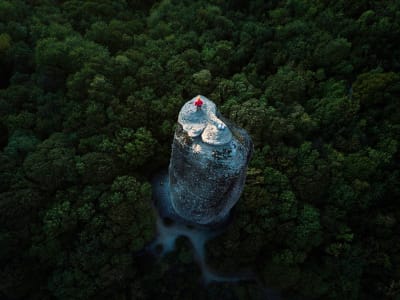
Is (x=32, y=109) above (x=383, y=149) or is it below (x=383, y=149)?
below

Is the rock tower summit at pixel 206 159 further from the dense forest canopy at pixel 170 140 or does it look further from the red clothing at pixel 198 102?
the dense forest canopy at pixel 170 140

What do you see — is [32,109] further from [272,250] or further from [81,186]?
[272,250]

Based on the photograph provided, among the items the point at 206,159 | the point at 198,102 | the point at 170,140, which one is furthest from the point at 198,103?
the point at 170,140

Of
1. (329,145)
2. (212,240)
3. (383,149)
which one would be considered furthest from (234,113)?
(383,149)

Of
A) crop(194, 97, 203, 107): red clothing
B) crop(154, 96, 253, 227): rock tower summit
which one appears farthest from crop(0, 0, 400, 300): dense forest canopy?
crop(194, 97, 203, 107): red clothing

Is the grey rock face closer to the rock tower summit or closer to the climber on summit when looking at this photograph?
the rock tower summit

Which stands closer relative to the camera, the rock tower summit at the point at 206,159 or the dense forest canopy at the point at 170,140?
the rock tower summit at the point at 206,159

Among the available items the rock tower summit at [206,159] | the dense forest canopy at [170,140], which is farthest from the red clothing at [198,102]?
the dense forest canopy at [170,140]
